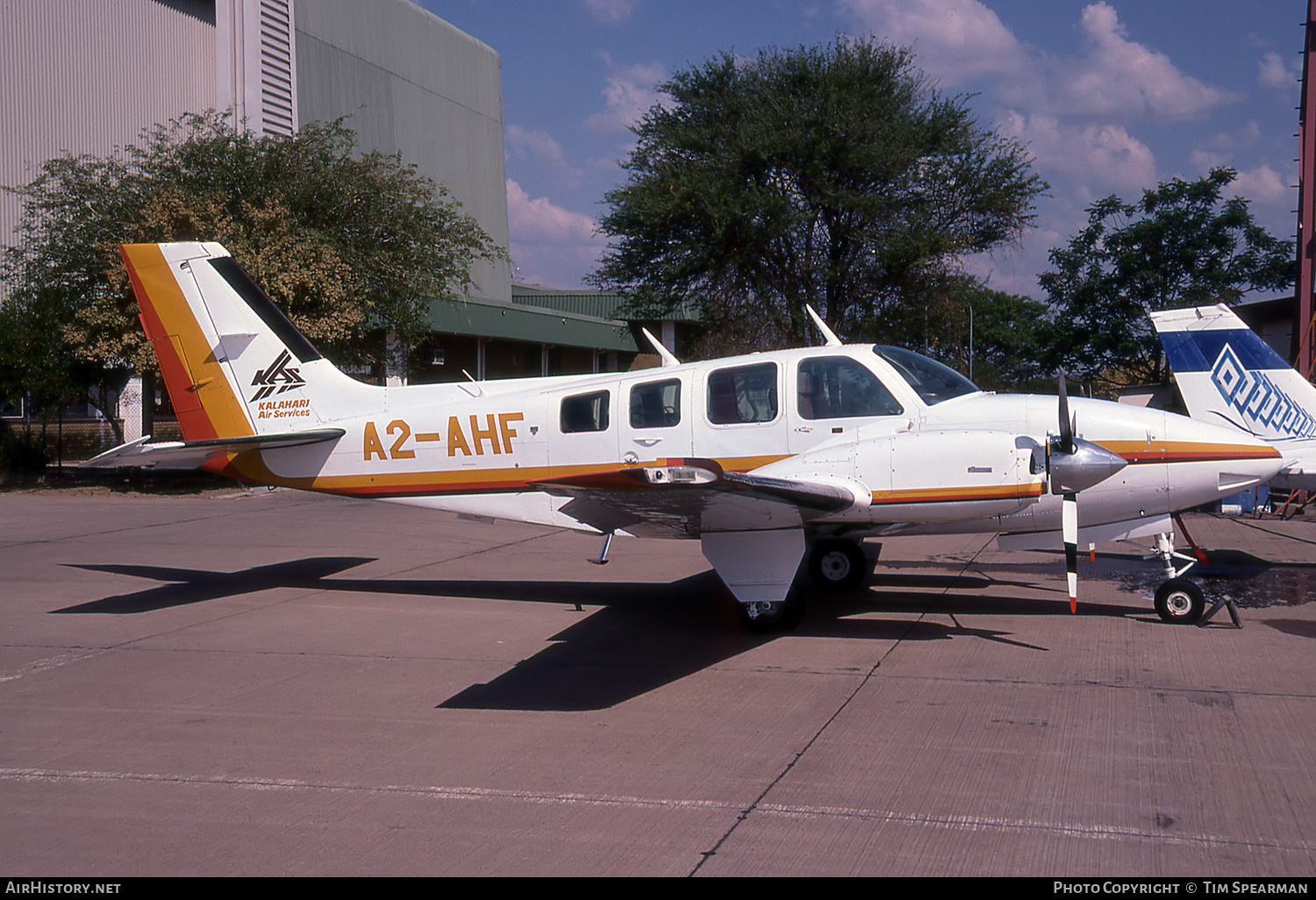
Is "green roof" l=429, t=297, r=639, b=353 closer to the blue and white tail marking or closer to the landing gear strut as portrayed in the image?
the blue and white tail marking

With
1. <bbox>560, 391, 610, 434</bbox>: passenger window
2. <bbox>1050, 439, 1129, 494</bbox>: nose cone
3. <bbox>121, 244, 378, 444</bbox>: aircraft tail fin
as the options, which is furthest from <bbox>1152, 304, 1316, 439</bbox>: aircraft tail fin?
<bbox>121, 244, 378, 444</bbox>: aircraft tail fin

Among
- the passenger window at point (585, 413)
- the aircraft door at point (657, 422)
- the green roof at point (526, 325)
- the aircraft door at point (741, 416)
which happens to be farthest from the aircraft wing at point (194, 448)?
the green roof at point (526, 325)

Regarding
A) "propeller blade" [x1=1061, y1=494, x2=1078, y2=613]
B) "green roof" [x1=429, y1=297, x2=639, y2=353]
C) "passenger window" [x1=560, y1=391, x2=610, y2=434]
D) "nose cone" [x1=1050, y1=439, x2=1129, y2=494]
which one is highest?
"green roof" [x1=429, y1=297, x2=639, y2=353]

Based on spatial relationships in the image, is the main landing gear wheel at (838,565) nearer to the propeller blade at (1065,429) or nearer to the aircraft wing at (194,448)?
the propeller blade at (1065,429)

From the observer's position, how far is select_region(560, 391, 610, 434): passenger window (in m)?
9.44

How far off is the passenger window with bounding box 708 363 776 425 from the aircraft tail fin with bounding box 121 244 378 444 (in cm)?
393

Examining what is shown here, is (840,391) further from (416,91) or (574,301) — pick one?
(574,301)

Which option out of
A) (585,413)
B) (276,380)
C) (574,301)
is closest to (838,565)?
(585,413)

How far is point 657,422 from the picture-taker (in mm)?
9242

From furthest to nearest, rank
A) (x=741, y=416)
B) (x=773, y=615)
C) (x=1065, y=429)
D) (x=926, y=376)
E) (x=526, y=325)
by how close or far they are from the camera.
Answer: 1. (x=526, y=325)
2. (x=741, y=416)
3. (x=926, y=376)
4. (x=773, y=615)
5. (x=1065, y=429)

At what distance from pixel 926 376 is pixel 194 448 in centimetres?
695

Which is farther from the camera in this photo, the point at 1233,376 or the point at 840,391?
the point at 1233,376
